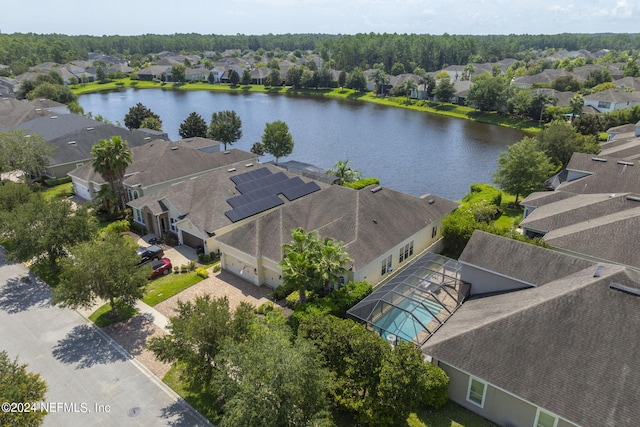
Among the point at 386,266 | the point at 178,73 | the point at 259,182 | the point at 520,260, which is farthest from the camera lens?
the point at 178,73

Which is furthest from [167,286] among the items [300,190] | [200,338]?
[300,190]

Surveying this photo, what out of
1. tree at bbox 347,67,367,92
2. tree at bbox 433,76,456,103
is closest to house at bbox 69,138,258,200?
tree at bbox 433,76,456,103

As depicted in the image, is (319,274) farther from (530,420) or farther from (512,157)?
(512,157)

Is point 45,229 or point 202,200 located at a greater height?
point 45,229

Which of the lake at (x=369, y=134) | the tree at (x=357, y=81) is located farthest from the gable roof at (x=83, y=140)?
the tree at (x=357, y=81)

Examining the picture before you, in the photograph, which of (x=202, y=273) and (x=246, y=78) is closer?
(x=202, y=273)

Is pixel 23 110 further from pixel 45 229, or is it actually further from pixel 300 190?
pixel 300 190

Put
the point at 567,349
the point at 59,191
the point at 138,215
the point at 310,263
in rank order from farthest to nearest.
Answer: the point at 59,191, the point at 138,215, the point at 310,263, the point at 567,349
